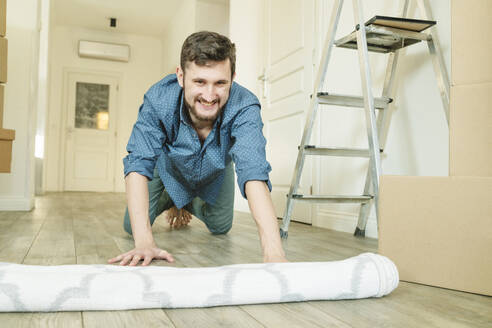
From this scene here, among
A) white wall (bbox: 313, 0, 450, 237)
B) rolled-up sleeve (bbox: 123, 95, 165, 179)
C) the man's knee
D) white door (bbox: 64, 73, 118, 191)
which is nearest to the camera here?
rolled-up sleeve (bbox: 123, 95, 165, 179)

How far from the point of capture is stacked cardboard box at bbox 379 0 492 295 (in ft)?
3.32

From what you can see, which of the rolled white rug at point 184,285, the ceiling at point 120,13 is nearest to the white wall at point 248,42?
the ceiling at point 120,13

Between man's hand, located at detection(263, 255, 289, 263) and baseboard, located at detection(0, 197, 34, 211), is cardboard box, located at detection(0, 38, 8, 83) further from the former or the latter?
man's hand, located at detection(263, 255, 289, 263)

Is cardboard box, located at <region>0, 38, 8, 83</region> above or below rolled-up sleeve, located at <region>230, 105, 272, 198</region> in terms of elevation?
above

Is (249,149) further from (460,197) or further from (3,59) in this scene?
(3,59)

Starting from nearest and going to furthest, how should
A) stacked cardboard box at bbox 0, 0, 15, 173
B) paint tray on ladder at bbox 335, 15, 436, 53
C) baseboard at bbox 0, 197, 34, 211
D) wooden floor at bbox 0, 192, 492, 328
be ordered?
wooden floor at bbox 0, 192, 492, 328
paint tray on ladder at bbox 335, 15, 436, 53
stacked cardboard box at bbox 0, 0, 15, 173
baseboard at bbox 0, 197, 34, 211

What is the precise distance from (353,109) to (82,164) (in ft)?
19.5

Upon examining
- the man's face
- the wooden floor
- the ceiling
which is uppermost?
the ceiling

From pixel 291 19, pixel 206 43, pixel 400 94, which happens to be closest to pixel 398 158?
pixel 400 94

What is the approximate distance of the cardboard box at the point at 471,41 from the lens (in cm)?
106

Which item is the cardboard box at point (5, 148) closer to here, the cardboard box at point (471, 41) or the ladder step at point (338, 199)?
the ladder step at point (338, 199)

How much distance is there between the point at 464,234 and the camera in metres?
1.02

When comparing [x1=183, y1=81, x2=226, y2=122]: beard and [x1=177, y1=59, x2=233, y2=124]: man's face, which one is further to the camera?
[x1=183, y1=81, x2=226, y2=122]: beard

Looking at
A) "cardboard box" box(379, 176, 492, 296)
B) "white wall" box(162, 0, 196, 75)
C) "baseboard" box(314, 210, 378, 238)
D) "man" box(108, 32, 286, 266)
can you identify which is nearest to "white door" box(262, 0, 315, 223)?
"baseboard" box(314, 210, 378, 238)
